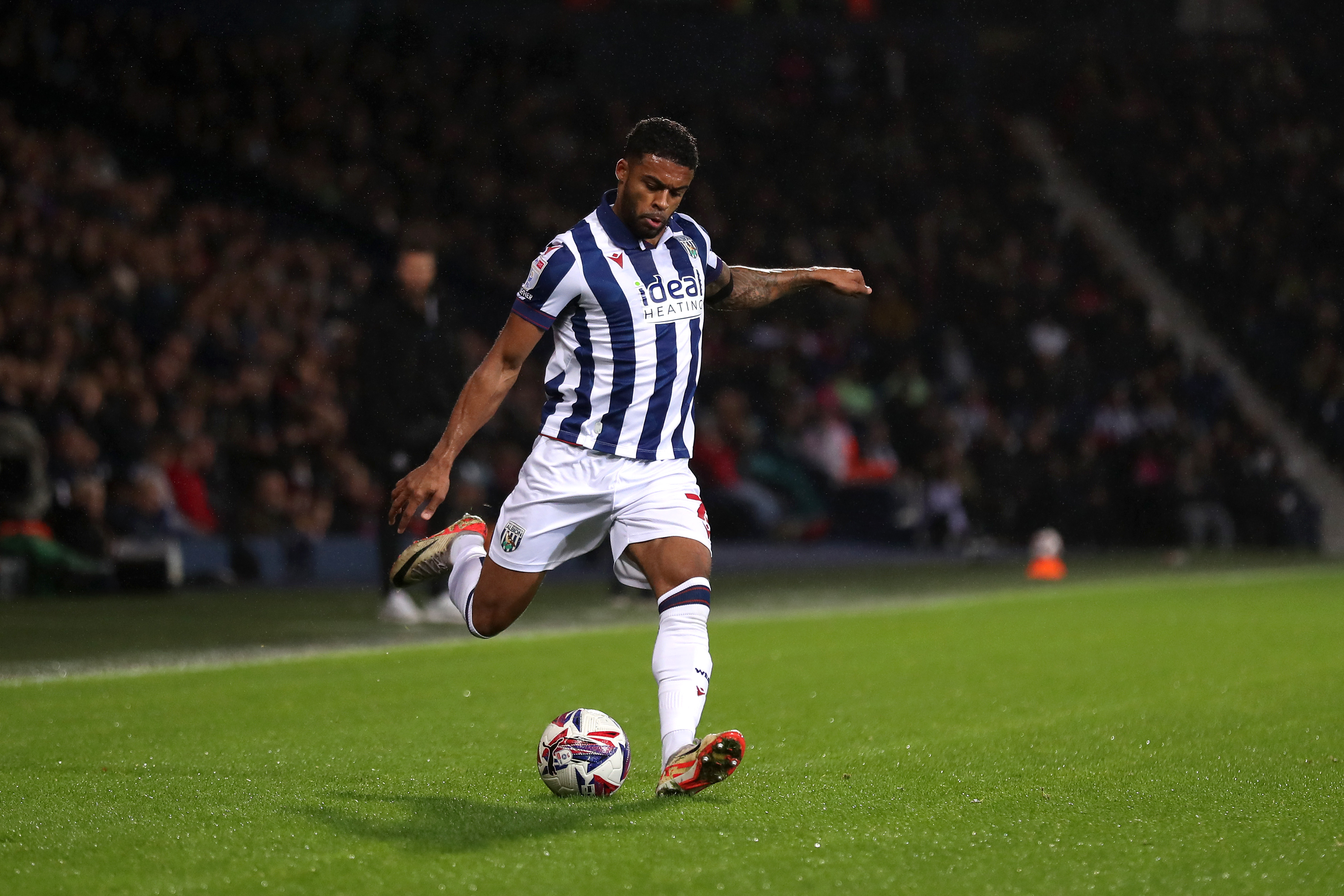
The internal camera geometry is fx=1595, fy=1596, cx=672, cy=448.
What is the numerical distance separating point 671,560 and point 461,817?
1.08 m

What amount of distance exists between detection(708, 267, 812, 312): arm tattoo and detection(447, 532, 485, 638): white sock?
1267mm

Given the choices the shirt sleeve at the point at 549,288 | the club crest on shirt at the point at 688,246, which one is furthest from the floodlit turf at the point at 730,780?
the club crest on shirt at the point at 688,246

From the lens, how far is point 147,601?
1197 centimetres

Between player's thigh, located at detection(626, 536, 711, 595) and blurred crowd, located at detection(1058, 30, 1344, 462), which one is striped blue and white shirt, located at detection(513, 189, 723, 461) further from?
blurred crowd, located at detection(1058, 30, 1344, 462)

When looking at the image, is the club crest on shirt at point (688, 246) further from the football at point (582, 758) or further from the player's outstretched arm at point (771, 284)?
the football at point (582, 758)

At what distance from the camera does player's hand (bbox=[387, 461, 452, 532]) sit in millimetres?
5082

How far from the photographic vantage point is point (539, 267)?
5184 mm

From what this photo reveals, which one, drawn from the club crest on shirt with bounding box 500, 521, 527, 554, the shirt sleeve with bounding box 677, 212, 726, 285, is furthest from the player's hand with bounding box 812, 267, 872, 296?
the club crest on shirt with bounding box 500, 521, 527, 554

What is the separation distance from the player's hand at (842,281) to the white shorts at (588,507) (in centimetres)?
94

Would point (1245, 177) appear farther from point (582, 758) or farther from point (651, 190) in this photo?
point (582, 758)

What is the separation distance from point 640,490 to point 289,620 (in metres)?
6.21

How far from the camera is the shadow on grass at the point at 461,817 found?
4.39 meters

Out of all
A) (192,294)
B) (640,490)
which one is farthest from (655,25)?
(640,490)

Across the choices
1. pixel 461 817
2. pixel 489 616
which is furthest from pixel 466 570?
pixel 461 817
